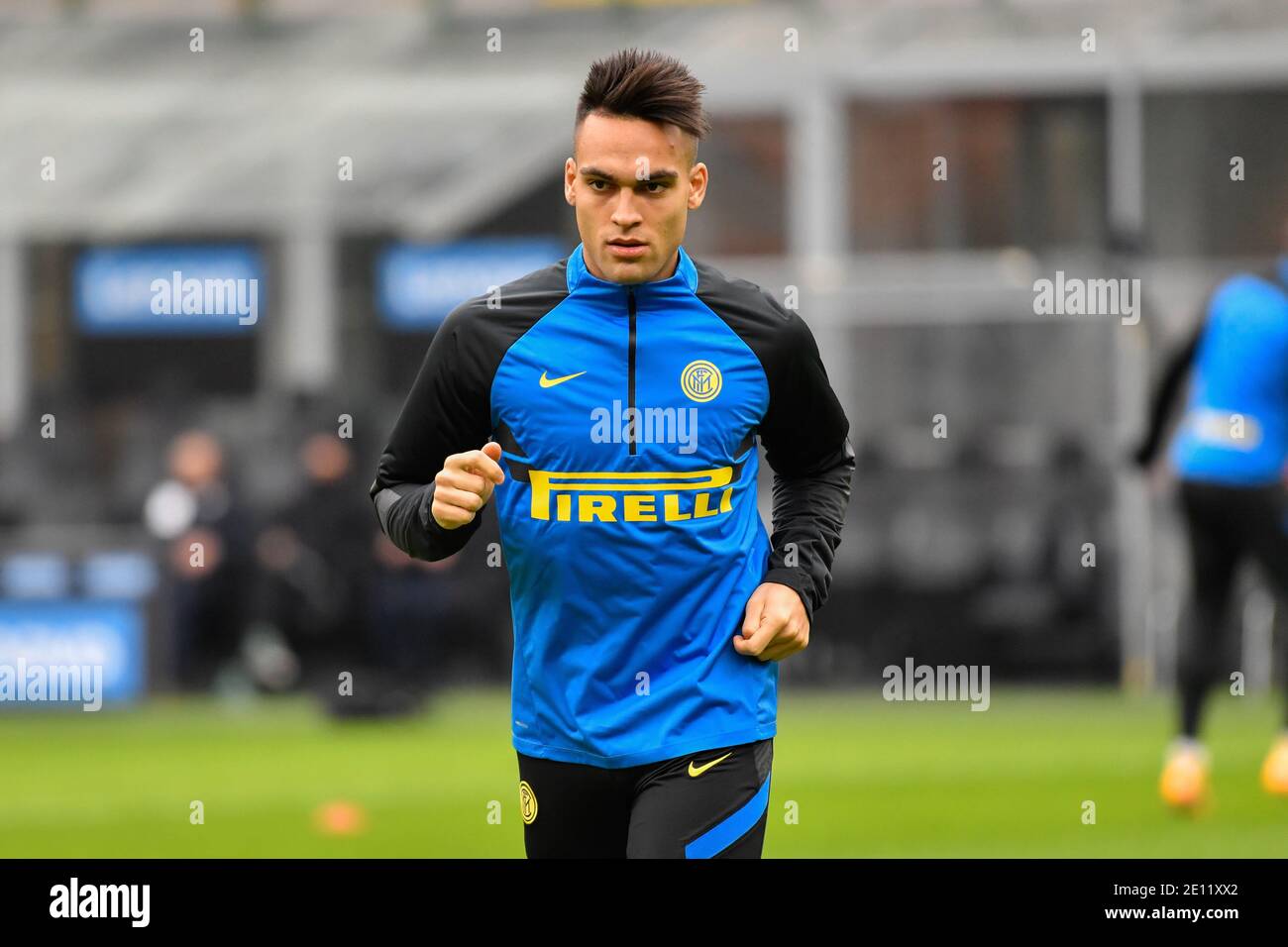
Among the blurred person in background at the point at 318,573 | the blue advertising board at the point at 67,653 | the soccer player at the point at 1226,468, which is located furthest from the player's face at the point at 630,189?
the blue advertising board at the point at 67,653

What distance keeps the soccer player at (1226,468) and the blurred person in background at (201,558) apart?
29.7ft

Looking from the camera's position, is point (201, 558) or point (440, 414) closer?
point (440, 414)

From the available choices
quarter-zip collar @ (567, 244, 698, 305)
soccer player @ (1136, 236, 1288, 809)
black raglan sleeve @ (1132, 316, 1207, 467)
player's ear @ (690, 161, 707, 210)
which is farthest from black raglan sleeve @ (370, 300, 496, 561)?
black raglan sleeve @ (1132, 316, 1207, 467)

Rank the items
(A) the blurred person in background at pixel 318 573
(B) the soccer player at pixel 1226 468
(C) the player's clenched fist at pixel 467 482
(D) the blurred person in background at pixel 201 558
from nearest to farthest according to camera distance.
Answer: (C) the player's clenched fist at pixel 467 482 → (B) the soccer player at pixel 1226 468 → (A) the blurred person in background at pixel 318 573 → (D) the blurred person in background at pixel 201 558

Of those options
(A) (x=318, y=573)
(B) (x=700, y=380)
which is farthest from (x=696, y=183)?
(A) (x=318, y=573)

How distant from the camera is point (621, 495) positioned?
15.1ft

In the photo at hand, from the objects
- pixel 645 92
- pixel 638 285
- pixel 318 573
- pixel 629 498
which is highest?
pixel 645 92

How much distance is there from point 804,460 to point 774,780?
6.55m

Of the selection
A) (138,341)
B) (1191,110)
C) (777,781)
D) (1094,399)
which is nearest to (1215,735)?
(777,781)

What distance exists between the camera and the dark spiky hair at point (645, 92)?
4.57m

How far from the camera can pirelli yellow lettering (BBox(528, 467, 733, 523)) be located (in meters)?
4.61

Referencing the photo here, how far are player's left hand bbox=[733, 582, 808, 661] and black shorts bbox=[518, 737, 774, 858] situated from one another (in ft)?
0.67

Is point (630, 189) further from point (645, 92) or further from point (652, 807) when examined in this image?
point (652, 807)

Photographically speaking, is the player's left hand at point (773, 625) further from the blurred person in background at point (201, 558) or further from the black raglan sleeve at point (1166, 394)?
the blurred person in background at point (201, 558)
